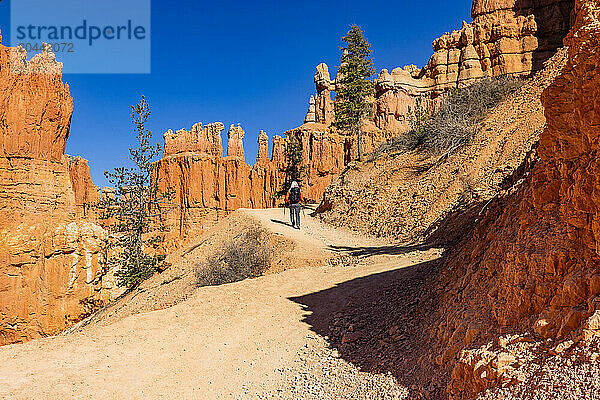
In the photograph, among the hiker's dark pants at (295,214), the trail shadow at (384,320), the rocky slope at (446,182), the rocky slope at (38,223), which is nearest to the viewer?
the trail shadow at (384,320)

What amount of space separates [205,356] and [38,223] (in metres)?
31.3

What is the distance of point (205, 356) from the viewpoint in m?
5.54

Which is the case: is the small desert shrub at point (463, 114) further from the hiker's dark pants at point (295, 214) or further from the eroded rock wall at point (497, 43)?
the hiker's dark pants at point (295, 214)

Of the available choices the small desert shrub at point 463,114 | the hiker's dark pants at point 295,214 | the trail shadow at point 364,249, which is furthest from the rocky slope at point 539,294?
the small desert shrub at point 463,114

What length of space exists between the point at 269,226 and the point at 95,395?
1115cm

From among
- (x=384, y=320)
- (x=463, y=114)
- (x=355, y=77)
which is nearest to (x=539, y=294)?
(x=384, y=320)

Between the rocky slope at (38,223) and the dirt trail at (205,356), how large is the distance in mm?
26418

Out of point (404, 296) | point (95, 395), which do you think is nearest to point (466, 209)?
point (404, 296)

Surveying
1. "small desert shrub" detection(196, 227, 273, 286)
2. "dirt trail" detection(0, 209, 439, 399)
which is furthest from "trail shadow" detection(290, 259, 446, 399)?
"small desert shrub" detection(196, 227, 273, 286)

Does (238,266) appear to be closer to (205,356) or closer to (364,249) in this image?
(364,249)

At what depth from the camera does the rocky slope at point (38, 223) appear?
28.3m

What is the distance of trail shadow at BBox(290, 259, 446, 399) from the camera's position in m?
3.88

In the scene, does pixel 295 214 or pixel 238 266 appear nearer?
pixel 238 266

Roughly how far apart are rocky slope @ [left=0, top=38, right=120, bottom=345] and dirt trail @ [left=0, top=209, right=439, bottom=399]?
26.4 meters
